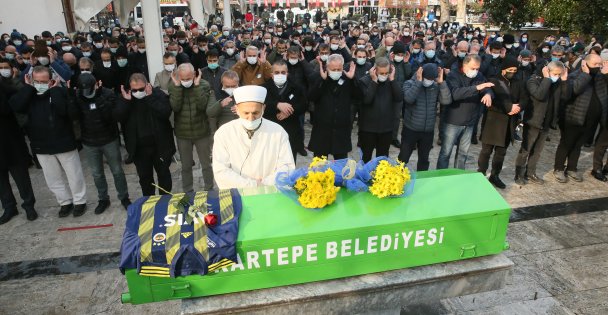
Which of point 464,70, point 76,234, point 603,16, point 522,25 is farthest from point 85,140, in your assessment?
point 522,25

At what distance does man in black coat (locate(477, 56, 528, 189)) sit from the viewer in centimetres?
561

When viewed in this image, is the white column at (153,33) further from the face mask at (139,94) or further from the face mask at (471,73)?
the face mask at (471,73)

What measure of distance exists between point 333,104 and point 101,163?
313 cm

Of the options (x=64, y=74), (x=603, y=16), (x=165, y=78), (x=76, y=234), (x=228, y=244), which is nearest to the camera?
(x=228, y=244)

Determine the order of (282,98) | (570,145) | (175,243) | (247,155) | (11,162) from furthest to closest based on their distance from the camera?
(570,145)
(282,98)
(11,162)
(247,155)
(175,243)

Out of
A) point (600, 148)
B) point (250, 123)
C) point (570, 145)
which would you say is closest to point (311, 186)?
point (250, 123)

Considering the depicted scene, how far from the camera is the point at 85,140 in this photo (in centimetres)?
523

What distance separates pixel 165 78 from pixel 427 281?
5.42 m

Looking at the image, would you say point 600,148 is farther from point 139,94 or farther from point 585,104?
point 139,94

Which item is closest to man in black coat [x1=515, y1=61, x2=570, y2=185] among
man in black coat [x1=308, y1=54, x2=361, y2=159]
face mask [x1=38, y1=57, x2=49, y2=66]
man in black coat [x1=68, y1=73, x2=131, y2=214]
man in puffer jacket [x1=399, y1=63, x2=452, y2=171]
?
man in puffer jacket [x1=399, y1=63, x2=452, y2=171]

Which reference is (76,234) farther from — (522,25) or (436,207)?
(522,25)

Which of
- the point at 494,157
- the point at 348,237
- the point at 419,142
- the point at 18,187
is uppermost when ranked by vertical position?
the point at 348,237

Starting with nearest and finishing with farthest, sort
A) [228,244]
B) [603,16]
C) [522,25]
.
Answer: [228,244] < [603,16] < [522,25]

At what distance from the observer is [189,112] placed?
5.38 m
